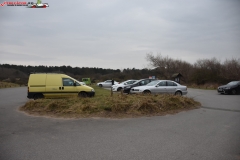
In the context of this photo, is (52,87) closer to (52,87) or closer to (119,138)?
(52,87)

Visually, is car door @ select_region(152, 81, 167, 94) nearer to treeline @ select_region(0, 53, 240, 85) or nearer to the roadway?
the roadway

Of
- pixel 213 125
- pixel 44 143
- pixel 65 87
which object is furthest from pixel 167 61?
pixel 44 143

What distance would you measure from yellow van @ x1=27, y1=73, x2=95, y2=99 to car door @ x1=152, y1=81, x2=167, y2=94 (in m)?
5.12

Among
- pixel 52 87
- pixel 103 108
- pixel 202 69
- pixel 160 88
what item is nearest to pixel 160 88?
pixel 160 88

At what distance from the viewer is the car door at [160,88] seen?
14234 mm

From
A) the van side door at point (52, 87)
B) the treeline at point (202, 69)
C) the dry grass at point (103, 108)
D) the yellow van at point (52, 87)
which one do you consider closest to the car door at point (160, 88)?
the dry grass at point (103, 108)

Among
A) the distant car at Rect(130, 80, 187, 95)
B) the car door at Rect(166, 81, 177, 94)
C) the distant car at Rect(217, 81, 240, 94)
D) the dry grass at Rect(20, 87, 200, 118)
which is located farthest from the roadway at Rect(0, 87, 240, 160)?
the distant car at Rect(217, 81, 240, 94)

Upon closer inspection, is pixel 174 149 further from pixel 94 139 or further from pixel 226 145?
pixel 94 139

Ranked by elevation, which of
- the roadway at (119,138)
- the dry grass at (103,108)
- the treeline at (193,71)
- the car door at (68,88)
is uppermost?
the treeline at (193,71)

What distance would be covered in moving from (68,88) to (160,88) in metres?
6.93

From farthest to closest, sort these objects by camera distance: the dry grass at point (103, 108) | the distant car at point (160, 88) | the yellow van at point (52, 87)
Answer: the distant car at point (160, 88)
the yellow van at point (52, 87)
the dry grass at point (103, 108)

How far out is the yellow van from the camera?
39.0ft

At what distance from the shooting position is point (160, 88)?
47.3ft

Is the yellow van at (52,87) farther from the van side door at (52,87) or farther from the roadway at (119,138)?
the roadway at (119,138)
